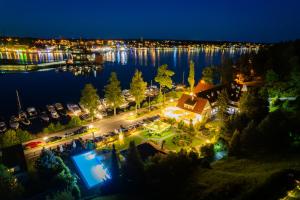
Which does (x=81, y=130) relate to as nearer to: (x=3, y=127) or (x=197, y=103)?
(x=197, y=103)

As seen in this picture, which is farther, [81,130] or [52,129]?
[52,129]

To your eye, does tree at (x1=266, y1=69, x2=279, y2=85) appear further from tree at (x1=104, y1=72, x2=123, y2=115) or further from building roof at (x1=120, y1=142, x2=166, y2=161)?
tree at (x1=104, y1=72, x2=123, y2=115)

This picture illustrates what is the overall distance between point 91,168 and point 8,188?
720 cm

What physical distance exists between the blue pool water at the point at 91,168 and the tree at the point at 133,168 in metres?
3.93

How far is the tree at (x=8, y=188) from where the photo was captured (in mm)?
18438

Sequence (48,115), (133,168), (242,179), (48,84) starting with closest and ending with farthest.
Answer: (242,179) < (133,168) < (48,115) < (48,84)

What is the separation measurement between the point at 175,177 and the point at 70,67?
10034cm

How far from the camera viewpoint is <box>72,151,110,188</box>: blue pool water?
2268 cm

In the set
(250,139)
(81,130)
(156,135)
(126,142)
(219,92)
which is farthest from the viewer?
(219,92)

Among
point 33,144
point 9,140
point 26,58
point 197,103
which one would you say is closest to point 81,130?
point 33,144

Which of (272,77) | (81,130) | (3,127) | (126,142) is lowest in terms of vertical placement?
(3,127)

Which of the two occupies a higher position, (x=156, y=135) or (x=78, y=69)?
(x=156, y=135)

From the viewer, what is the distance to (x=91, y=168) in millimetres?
24328

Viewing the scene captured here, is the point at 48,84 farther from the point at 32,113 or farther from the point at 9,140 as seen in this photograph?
the point at 9,140
